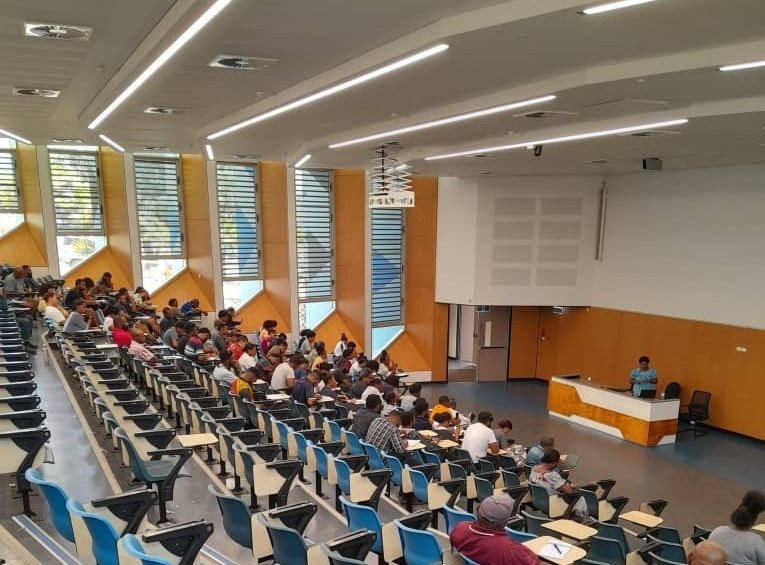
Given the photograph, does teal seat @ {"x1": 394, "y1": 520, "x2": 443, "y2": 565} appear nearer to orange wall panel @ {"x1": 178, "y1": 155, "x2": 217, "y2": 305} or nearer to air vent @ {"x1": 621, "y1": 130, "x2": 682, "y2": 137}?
air vent @ {"x1": 621, "y1": 130, "x2": 682, "y2": 137}

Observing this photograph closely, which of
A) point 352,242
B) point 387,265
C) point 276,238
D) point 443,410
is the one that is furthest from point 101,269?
point 443,410

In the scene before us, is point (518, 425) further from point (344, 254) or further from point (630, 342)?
point (344, 254)

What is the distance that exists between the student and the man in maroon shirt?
2291 mm

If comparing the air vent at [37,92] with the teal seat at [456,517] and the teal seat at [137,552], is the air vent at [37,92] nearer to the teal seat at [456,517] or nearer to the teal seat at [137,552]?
the teal seat at [137,552]

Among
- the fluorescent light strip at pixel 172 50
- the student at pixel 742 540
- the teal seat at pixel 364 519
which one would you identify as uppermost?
the fluorescent light strip at pixel 172 50

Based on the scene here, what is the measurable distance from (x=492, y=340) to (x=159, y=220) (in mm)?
10398

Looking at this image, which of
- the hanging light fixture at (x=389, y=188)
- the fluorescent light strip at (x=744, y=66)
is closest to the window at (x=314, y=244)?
the hanging light fixture at (x=389, y=188)

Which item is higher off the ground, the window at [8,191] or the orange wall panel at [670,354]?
the window at [8,191]

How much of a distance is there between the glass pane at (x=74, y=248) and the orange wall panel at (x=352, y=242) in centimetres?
668

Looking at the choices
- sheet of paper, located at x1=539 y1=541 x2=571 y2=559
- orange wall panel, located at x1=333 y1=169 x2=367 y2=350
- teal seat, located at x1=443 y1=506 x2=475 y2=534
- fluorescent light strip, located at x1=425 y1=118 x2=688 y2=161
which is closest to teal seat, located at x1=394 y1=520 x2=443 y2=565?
teal seat, located at x1=443 y1=506 x2=475 y2=534

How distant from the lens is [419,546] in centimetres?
412

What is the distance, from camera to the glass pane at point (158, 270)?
1546 centimetres

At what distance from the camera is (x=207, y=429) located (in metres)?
5.95

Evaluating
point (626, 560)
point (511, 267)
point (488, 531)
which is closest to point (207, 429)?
point (488, 531)
